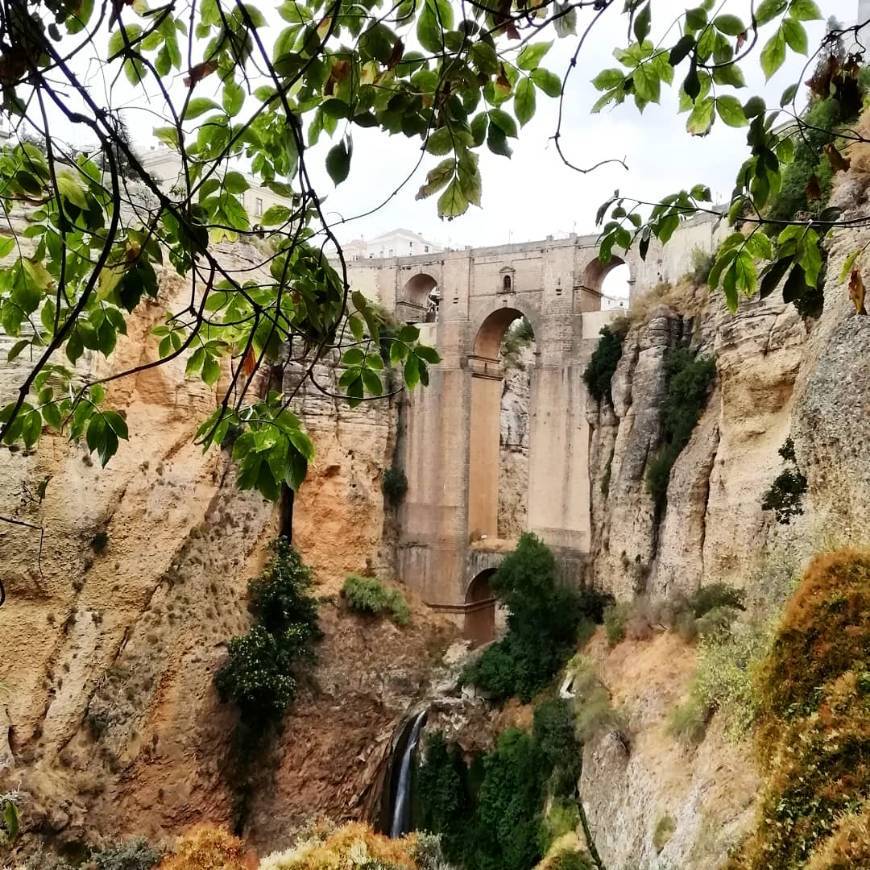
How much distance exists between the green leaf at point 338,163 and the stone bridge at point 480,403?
1557 centimetres

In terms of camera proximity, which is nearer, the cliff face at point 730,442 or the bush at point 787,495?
the cliff face at point 730,442

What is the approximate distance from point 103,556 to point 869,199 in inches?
499

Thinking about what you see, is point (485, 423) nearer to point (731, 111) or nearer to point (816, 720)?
point (816, 720)

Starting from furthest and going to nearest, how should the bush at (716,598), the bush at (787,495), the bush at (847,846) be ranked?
1. the bush at (716,598)
2. the bush at (787,495)
3. the bush at (847,846)

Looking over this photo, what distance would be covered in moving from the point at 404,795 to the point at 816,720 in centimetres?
1099

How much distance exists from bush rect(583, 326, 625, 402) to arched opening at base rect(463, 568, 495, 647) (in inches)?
204

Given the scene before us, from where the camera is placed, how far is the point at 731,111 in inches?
87.7

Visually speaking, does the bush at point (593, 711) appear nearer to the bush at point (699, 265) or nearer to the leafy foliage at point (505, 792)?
the leafy foliage at point (505, 792)

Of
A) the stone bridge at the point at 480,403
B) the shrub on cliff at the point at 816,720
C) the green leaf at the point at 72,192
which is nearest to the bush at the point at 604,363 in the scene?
the stone bridge at the point at 480,403

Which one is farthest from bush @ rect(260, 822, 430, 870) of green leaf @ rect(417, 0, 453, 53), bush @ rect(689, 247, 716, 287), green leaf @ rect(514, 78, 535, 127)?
bush @ rect(689, 247, 716, 287)

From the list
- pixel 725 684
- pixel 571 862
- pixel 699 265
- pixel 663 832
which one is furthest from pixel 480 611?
pixel 663 832

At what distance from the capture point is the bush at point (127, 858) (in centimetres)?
1255

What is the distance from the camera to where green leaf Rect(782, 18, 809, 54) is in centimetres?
209

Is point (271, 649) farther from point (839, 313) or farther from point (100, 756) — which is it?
point (839, 313)
